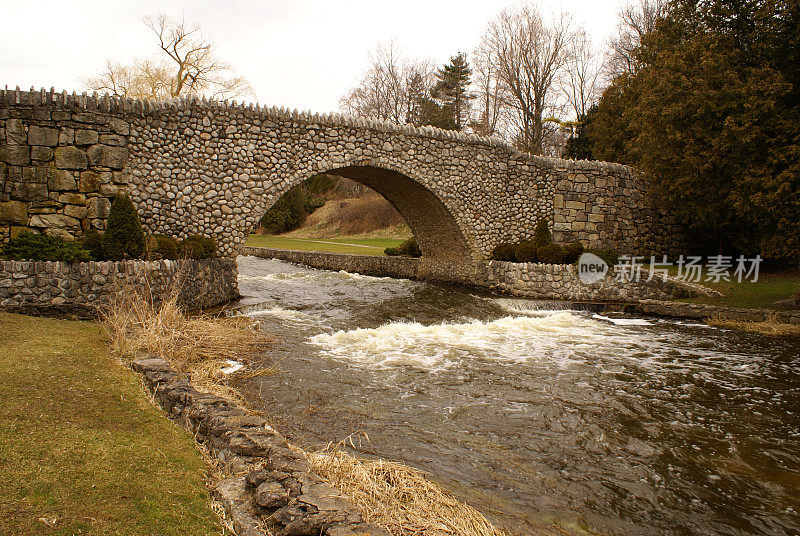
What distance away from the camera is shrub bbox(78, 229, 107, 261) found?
10.6 m

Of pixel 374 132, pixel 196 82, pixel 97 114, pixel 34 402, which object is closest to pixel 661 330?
pixel 374 132

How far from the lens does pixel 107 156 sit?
1223 cm

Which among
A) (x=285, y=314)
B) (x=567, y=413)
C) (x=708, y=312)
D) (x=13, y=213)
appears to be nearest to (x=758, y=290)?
(x=708, y=312)

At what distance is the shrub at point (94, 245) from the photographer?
34.8 ft

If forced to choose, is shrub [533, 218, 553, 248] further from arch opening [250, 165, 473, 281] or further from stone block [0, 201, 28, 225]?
stone block [0, 201, 28, 225]

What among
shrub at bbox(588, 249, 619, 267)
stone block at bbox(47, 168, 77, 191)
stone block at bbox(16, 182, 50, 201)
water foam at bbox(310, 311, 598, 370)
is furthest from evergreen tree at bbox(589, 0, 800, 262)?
stone block at bbox(16, 182, 50, 201)

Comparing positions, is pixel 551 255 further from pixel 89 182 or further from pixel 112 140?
pixel 89 182

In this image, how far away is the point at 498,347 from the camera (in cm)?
984

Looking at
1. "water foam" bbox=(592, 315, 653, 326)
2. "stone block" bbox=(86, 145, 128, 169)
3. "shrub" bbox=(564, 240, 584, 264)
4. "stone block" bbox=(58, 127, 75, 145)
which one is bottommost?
"water foam" bbox=(592, 315, 653, 326)

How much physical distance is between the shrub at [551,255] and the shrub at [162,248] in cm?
1105

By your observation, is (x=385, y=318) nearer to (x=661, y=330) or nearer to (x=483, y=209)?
(x=661, y=330)

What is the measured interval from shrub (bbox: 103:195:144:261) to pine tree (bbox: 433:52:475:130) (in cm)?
3064

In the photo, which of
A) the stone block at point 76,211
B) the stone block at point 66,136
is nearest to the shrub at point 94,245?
the stone block at point 76,211

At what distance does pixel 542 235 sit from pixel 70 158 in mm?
14512
